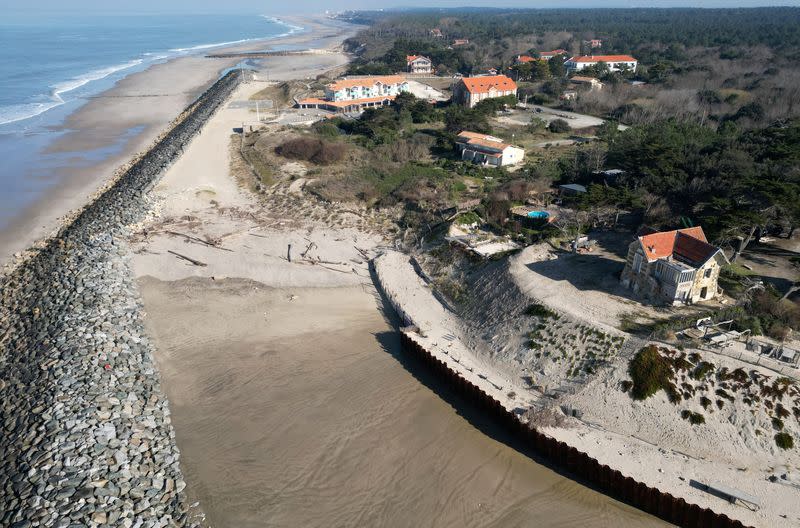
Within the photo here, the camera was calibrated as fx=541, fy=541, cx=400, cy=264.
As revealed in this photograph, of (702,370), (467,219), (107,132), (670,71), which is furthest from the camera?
(670,71)

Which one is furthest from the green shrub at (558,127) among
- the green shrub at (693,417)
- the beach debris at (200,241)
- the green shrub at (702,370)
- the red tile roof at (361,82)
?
the green shrub at (693,417)

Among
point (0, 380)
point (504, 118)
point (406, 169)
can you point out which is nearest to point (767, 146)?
point (406, 169)

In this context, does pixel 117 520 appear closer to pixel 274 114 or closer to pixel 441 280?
pixel 441 280

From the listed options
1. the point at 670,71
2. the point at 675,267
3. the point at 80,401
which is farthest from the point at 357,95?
the point at 80,401

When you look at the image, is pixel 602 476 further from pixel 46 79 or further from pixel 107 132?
pixel 46 79

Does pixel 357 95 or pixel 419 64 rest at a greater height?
pixel 419 64

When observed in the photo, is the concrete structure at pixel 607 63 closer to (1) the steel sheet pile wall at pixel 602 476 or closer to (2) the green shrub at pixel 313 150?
(2) the green shrub at pixel 313 150

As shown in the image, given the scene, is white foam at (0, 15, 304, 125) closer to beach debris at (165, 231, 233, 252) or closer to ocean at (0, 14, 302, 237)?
ocean at (0, 14, 302, 237)
